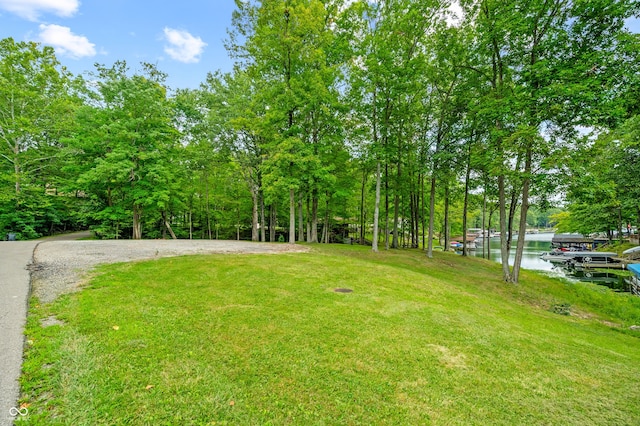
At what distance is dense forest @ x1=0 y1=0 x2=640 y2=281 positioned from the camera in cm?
896

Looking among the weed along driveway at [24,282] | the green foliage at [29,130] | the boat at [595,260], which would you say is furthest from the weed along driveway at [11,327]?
the boat at [595,260]

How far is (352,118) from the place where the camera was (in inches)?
679

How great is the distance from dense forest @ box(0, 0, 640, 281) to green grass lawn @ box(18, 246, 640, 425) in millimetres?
7404

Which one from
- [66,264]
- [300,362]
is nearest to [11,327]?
[300,362]

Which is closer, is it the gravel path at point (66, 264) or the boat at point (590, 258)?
the gravel path at point (66, 264)

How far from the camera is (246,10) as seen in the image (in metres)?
15.8

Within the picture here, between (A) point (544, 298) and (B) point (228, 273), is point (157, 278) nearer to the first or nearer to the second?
(B) point (228, 273)

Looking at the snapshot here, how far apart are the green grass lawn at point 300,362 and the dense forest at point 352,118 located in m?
7.40

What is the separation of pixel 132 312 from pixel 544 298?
43.2 feet

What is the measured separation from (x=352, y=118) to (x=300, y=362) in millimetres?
16523

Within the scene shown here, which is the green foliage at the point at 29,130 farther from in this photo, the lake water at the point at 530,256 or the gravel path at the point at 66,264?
the lake water at the point at 530,256

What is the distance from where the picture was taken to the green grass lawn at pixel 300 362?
2420 mm

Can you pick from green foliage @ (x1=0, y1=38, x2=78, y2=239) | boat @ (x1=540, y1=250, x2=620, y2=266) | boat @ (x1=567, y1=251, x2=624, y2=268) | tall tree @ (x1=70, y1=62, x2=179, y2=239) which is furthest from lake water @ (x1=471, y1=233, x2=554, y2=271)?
green foliage @ (x1=0, y1=38, x2=78, y2=239)

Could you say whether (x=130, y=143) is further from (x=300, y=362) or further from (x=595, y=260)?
(x=595, y=260)
